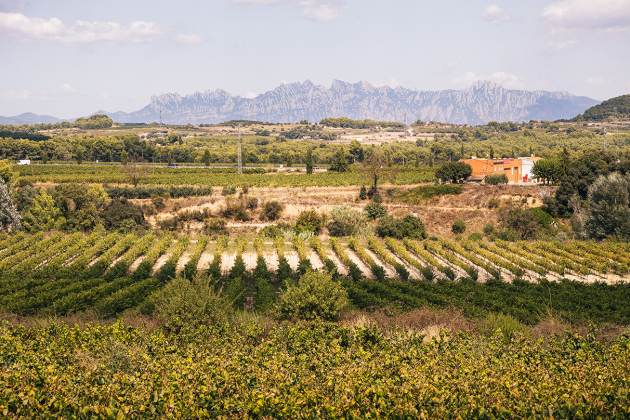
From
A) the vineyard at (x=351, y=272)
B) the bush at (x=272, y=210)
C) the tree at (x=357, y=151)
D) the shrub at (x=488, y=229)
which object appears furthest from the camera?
the tree at (x=357, y=151)

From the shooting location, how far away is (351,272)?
65.8ft

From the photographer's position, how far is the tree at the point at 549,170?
4631 cm

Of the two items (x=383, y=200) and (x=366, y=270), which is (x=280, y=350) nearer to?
(x=366, y=270)

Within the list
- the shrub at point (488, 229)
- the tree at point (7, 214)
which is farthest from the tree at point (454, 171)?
the tree at point (7, 214)

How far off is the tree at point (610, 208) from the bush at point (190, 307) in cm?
3013

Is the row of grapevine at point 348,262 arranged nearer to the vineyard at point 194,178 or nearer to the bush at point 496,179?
the vineyard at point 194,178

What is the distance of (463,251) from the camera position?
87.2 ft

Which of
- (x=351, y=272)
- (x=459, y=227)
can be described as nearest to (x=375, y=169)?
(x=459, y=227)

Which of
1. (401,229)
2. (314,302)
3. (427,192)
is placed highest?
(314,302)

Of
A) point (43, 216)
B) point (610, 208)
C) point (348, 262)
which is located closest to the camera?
point (348, 262)

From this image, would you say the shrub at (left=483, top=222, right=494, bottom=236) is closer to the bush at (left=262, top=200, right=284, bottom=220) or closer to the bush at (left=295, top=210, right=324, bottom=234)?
the bush at (left=295, top=210, right=324, bottom=234)

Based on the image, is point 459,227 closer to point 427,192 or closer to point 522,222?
point 522,222

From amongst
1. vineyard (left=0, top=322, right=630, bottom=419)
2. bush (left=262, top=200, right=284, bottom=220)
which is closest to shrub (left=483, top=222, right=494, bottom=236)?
bush (left=262, top=200, right=284, bottom=220)

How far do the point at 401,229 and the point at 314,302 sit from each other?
909 inches
